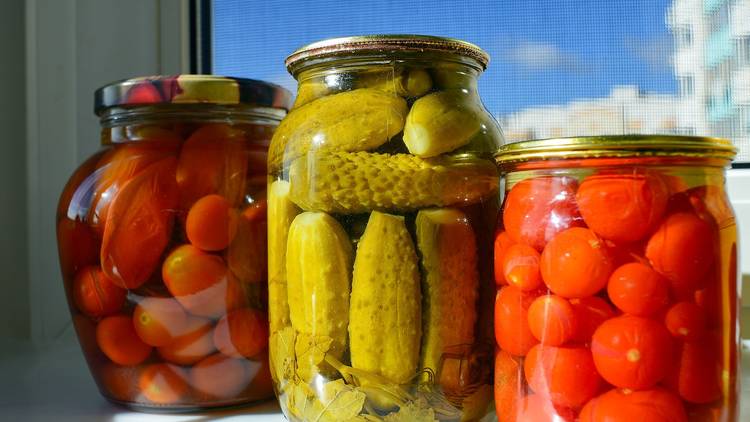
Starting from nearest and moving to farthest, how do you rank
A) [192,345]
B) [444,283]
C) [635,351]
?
[635,351] → [444,283] → [192,345]

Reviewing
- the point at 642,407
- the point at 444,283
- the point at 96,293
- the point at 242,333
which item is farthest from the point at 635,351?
the point at 96,293

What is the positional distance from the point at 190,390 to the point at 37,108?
0.47 meters

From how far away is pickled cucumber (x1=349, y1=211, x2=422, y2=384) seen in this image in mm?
567

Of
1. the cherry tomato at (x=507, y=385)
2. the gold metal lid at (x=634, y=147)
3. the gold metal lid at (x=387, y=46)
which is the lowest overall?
the cherry tomato at (x=507, y=385)

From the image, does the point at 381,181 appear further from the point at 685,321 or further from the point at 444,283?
the point at 685,321

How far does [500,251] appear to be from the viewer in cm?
55

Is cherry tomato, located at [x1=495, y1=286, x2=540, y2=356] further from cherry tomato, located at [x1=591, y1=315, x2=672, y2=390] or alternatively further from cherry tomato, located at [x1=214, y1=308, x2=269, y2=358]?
cherry tomato, located at [x1=214, y1=308, x2=269, y2=358]

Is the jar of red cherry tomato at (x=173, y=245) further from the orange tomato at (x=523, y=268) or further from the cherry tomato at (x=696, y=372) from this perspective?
the cherry tomato at (x=696, y=372)

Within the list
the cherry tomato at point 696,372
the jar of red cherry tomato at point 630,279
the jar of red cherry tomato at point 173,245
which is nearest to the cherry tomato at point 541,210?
the jar of red cherry tomato at point 630,279

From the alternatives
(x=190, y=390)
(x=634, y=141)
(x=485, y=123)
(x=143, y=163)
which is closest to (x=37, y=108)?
(x=143, y=163)

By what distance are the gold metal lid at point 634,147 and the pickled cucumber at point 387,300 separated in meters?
0.13

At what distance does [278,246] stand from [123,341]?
0.17m

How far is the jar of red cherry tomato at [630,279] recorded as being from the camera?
48 cm

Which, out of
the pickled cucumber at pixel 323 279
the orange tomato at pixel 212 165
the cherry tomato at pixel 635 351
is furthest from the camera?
the orange tomato at pixel 212 165
